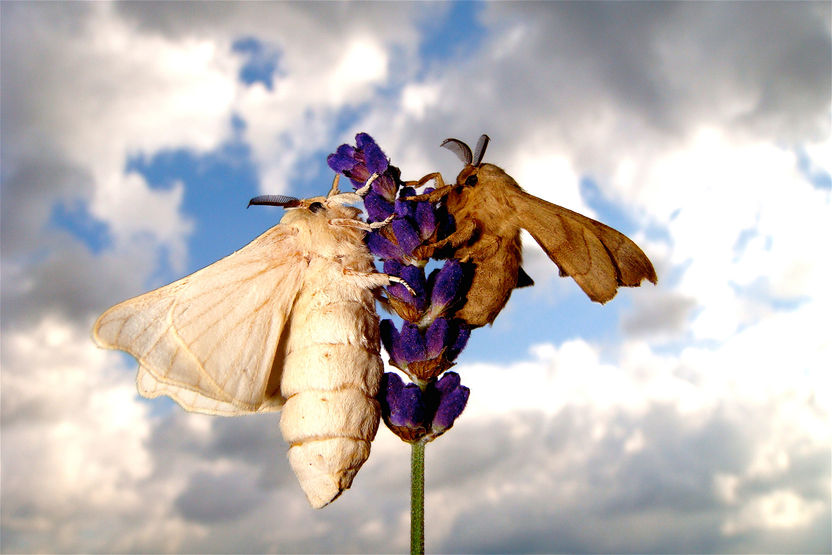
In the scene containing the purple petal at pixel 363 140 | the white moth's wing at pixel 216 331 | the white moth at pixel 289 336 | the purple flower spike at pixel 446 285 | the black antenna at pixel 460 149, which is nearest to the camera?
the purple flower spike at pixel 446 285

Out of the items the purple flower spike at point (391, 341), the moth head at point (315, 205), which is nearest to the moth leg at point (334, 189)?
the moth head at point (315, 205)

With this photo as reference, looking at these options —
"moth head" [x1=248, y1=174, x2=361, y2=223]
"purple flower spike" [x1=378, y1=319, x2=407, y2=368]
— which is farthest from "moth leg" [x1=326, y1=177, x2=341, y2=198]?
"purple flower spike" [x1=378, y1=319, x2=407, y2=368]

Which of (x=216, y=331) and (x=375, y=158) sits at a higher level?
(x=375, y=158)

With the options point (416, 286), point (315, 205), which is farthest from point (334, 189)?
point (416, 286)

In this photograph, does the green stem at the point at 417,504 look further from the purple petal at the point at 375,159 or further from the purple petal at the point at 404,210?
the purple petal at the point at 375,159

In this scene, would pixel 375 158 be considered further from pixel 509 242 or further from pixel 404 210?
pixel 509 242

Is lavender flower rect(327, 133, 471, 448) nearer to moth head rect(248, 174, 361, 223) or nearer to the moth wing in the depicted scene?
moth head rect(248, 174, 361, 223)
